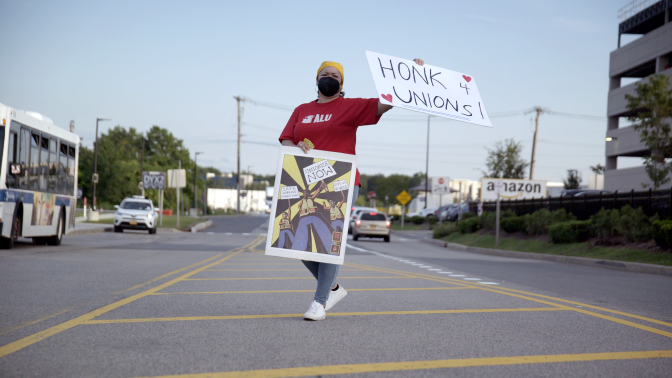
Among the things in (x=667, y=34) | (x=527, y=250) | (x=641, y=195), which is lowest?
(x=527, y=250)

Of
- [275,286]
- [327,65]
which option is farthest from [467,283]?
[327,65]

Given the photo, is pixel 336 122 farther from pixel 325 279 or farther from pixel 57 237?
pixel 57 237

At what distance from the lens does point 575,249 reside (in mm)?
19328

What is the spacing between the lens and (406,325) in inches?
223

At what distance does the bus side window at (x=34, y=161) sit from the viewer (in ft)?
50.4

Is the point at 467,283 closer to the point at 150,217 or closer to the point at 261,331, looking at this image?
the point at 261,331

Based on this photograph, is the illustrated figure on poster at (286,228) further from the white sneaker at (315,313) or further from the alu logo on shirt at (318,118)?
the alu logo on shirt at (318,118)

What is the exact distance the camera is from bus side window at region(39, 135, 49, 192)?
634 inches

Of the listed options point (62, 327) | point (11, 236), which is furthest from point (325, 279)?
point (11, 236)

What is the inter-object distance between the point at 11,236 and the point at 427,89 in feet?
37.8

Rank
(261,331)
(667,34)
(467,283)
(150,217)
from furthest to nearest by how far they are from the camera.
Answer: (667,34)
(150,217)
(467,283)
(261,331)

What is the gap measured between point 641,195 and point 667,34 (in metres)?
25.6

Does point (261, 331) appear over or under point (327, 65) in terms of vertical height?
under

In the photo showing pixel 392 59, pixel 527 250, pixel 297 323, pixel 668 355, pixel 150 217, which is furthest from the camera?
pixel 150 217
